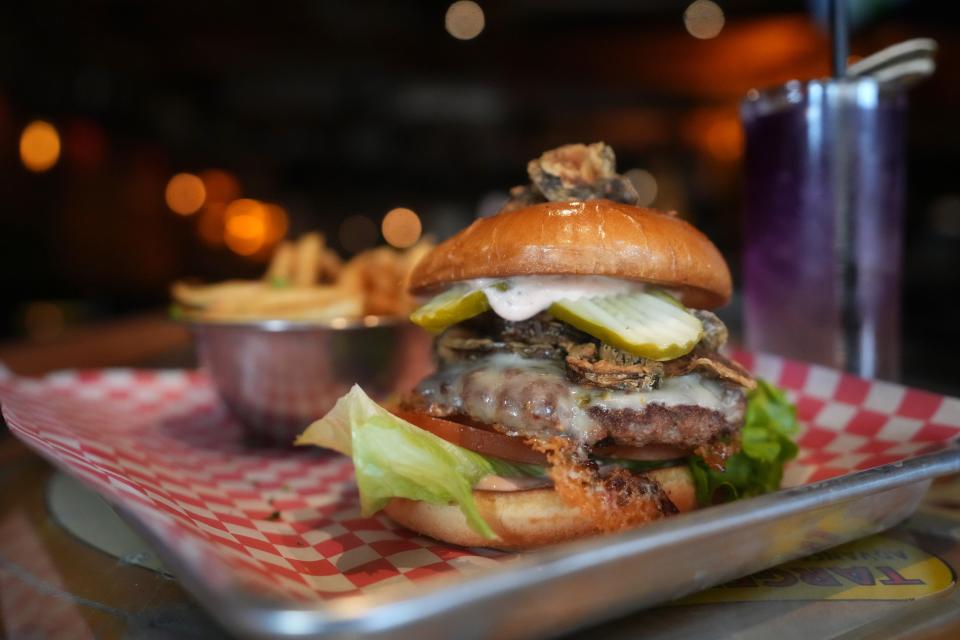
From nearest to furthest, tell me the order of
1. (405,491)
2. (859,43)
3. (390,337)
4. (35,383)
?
(405,491) < (390,337) < (35,383) < (859,43)

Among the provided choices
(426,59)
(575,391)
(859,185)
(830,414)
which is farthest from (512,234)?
(426,59)

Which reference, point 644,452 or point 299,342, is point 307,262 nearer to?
point 299,342

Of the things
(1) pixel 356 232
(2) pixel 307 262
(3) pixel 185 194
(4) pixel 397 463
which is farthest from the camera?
(1) pixel 356 232

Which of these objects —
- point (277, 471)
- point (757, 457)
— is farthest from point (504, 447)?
point (277, 471)

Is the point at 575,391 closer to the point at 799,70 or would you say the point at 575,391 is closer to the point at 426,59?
the point at 799,70

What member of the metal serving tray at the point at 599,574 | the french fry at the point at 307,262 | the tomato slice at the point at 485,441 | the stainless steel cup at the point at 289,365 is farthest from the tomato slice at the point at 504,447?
the french fry at the point at 307,262

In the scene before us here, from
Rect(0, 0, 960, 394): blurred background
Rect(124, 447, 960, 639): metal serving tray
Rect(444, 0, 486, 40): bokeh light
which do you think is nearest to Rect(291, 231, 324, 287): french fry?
Rect(124, 447, 960, 639): metal serving tray

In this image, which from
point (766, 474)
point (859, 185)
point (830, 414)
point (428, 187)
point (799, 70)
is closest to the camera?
point (766, 474)

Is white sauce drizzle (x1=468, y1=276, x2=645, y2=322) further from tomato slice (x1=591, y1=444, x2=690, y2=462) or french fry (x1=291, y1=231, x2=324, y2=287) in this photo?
french fry (x1=291, y1=231, x2=324, y2=287)
